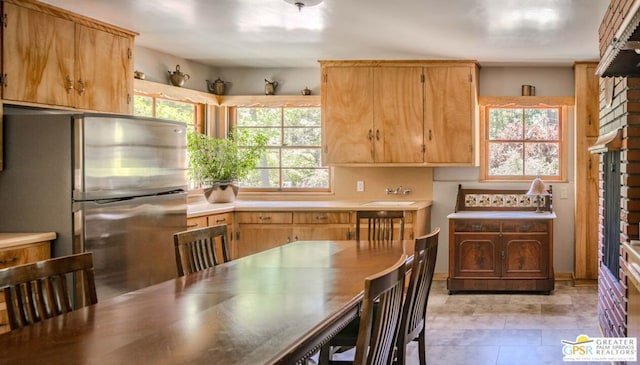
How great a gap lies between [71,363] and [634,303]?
2116mm

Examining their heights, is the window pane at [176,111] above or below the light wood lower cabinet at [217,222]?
above

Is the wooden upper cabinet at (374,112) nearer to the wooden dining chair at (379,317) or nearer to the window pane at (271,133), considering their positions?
the window pane at (271,133)

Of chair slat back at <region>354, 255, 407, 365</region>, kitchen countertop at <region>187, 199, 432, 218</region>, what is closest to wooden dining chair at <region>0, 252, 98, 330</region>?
chair slat back at <region>354, 255, 407, 365</region>

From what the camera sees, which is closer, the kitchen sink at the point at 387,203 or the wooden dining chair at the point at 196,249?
the wooden dining chair at the point at 196,249

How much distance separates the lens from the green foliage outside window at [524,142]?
6.30 metres

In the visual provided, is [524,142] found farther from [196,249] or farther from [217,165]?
[196,249]

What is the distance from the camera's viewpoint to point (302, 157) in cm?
644

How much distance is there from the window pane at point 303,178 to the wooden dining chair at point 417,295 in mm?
3438

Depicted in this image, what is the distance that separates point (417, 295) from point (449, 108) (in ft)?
11.0

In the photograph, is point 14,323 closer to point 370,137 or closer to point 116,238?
point 116,238

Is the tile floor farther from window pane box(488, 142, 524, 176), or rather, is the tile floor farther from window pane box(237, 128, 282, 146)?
window pane box(237, 128, 282, 146)

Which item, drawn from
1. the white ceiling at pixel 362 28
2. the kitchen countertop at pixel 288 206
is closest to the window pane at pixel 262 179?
the kitchen countertop at pixel 288 206

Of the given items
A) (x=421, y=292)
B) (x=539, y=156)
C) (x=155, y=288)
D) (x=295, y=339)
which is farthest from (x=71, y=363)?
(x=539, y=156)

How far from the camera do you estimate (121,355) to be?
1.53m
